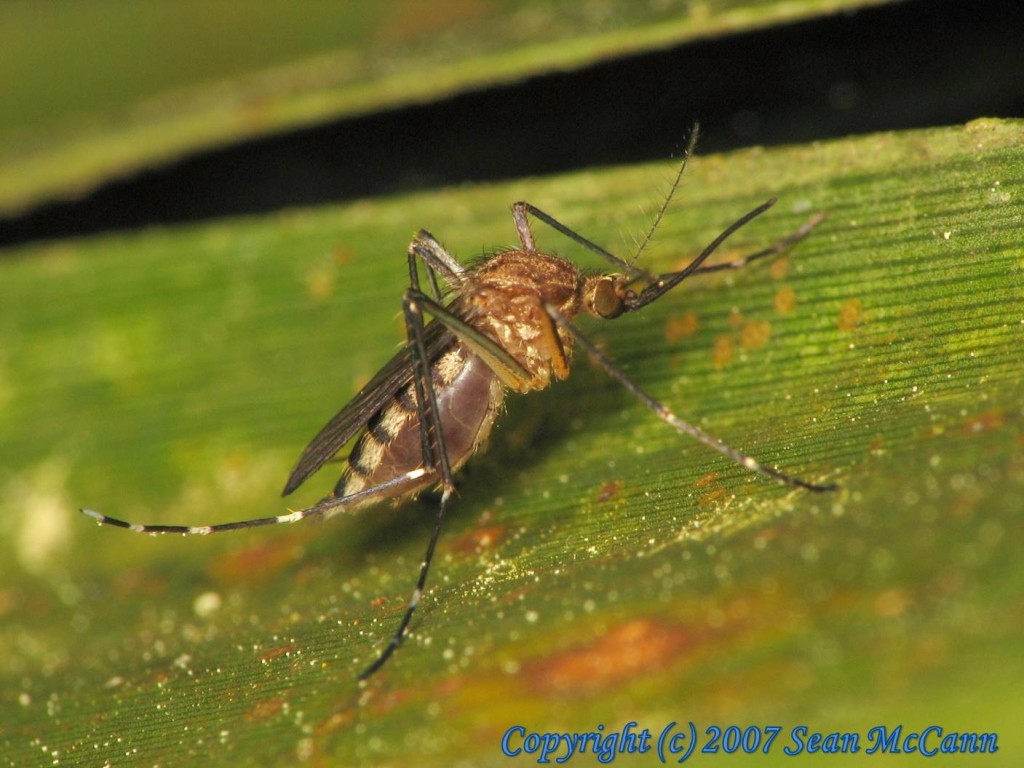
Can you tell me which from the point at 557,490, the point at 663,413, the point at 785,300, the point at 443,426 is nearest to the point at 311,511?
the point at 443,426

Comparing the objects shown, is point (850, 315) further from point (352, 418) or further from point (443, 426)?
point (352, 418)

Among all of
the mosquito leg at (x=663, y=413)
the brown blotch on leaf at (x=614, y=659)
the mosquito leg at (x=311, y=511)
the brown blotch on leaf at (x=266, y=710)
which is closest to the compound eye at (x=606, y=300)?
the mosquito leg at (x=663, y=413)

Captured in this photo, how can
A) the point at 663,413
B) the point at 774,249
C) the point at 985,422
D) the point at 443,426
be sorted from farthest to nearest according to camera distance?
the point at 774,249 < the point at 443,426 < the point at 663,413 < the point at 985,422

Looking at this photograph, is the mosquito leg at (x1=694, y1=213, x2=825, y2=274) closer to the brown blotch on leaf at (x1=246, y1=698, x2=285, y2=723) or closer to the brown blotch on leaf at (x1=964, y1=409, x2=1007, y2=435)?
the brown blotch on leaf at (x1=964, y1=409, x2=1007, y2=435)

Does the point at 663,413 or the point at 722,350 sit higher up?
the point at 722,350

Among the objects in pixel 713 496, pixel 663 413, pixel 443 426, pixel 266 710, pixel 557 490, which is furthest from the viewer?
pixel 443 426

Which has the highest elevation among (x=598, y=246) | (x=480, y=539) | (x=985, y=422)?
(x=598, y=246)

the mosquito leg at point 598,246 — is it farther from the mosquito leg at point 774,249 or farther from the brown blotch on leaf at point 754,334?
the brown blotch on leaf at point 754,334
